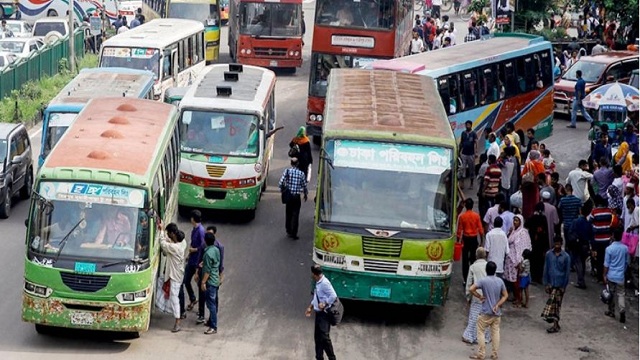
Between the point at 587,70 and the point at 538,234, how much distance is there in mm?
18264

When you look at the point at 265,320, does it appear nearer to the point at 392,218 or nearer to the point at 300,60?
the point at 392,218

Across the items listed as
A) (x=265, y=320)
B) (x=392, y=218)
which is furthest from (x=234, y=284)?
(x=392, y=218)

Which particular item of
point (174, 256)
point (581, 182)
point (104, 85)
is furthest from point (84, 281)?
point (104, 85)

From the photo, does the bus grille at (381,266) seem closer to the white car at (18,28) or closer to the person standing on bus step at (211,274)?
the person standing on bus step at (211,274)

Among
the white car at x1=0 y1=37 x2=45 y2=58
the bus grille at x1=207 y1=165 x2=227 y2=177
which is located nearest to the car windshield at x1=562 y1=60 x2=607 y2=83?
the bus grille at x1=207 y1=165 x2=227 y2=177

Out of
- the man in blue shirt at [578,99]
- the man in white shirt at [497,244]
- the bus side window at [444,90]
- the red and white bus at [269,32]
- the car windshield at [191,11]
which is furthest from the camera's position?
the car windshield at [191,11]

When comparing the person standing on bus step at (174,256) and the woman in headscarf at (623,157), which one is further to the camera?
the woman in headscarf at (623,157)

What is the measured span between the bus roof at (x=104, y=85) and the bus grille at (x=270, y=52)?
46.5 ft

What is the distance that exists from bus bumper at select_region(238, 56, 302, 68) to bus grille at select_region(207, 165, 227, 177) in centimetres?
1912

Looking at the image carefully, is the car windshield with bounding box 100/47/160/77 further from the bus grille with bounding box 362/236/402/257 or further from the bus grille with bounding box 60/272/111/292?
the bus grille with bounding box 60/272/111/292

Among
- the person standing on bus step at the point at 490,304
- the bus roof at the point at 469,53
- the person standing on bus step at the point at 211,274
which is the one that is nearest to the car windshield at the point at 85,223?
the person standing on bus step at the point at 211,274

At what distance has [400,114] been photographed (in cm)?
2131

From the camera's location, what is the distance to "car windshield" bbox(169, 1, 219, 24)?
47.7 meters

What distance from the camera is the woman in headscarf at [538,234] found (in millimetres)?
21531
